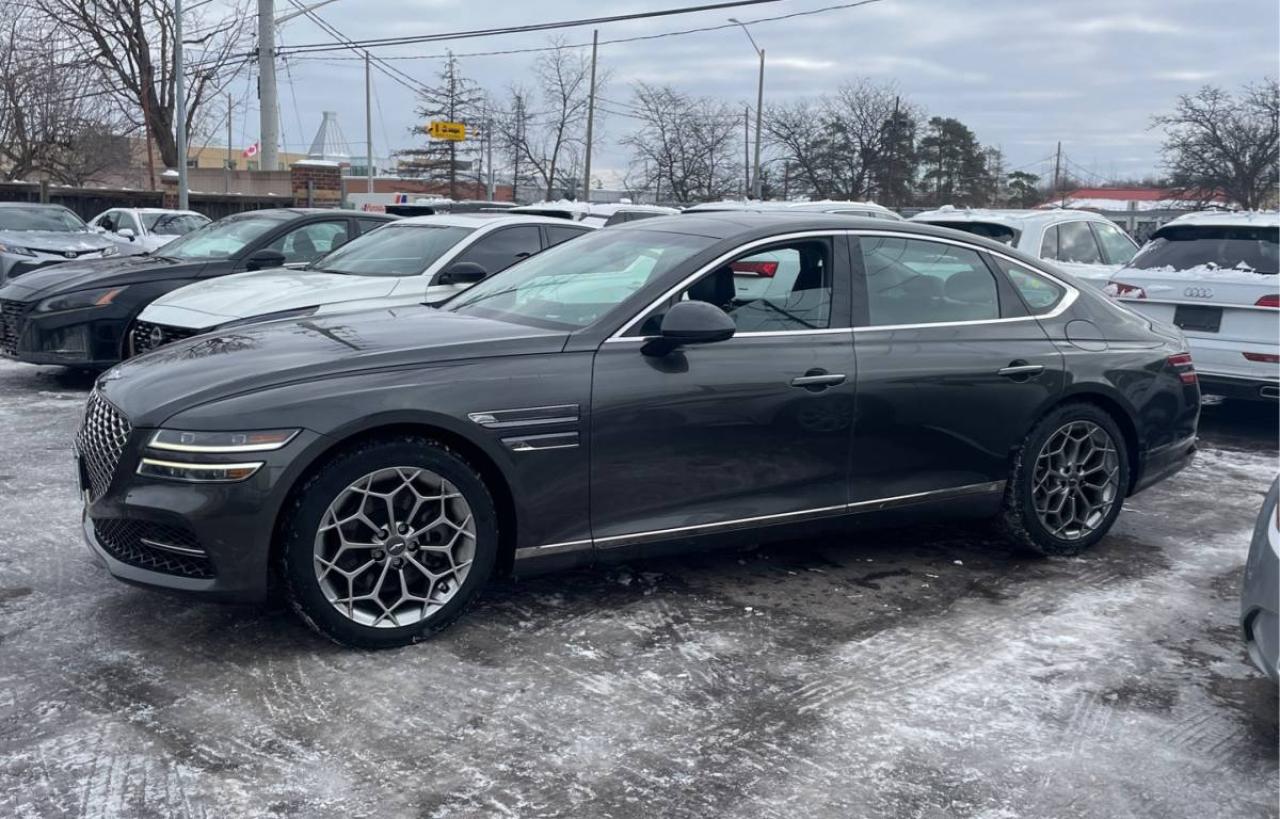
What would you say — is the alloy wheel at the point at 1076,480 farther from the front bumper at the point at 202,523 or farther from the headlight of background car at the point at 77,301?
the headlight of background car at the point at 77,301

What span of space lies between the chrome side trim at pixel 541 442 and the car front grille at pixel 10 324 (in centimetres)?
662

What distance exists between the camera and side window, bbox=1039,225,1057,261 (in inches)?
418

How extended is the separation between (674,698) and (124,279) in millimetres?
7080

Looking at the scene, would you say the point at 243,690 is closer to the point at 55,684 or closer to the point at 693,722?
the point at 55,684

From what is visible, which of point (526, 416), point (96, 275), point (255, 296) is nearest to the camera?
point (526, 416)

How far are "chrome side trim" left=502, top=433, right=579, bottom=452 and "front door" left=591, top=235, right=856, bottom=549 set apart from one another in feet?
0.33

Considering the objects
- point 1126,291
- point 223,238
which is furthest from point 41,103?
point 1126,291

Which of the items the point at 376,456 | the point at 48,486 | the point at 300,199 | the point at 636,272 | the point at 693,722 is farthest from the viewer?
the point at 300,199

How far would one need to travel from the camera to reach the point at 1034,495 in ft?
17.9

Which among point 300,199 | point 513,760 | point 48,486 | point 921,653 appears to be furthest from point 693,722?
point 300,199

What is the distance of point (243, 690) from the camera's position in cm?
385

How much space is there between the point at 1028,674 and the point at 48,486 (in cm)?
506

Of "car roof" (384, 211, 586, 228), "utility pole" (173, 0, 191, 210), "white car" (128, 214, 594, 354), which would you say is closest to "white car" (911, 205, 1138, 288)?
"car roof" (384, 211, 586, 228)

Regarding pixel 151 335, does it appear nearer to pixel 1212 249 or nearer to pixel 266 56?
pixel 1212 249
